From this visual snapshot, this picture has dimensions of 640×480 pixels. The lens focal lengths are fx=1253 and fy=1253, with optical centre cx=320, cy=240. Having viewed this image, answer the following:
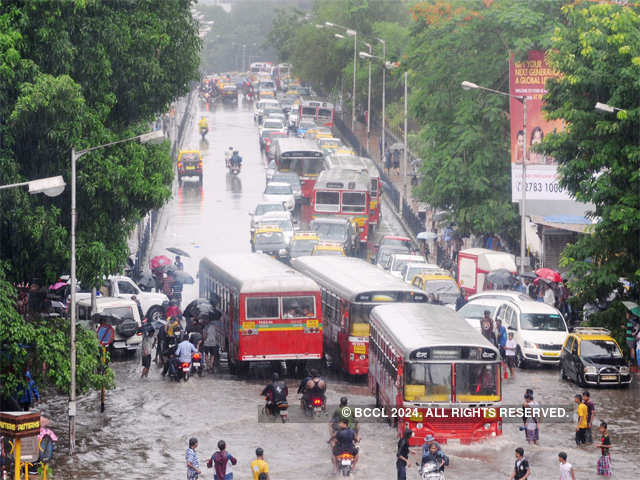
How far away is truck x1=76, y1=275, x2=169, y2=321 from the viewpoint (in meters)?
40.8

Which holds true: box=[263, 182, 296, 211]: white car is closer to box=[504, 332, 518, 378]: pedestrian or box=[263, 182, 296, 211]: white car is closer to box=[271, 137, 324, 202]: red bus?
box=[271, 137, 324, 202]: red bus

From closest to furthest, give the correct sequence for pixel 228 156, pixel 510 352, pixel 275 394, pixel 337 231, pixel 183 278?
pixel 275 394 → pixel 510 352 → pixel 183 278 → pixel 337 231 → pixel 228 156

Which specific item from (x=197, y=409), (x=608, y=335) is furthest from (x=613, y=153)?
(x=197, y=409)

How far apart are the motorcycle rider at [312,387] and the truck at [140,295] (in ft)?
42.7

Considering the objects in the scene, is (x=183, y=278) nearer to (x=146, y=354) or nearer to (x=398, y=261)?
(x=398, y=261)

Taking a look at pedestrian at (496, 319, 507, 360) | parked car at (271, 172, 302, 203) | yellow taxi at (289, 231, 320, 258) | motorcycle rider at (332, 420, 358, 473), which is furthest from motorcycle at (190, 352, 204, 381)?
parked car at (271, 172, 302, 203)

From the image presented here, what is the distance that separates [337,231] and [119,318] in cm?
1868

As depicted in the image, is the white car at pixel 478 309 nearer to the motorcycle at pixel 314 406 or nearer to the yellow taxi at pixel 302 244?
the motorcycle at pixel 314 406

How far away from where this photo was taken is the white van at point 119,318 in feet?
119

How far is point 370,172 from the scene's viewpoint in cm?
6519

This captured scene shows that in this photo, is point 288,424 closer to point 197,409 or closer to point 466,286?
point 197,409

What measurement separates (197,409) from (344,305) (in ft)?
16.9

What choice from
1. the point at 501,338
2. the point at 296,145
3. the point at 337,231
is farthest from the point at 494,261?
the point at 296,145

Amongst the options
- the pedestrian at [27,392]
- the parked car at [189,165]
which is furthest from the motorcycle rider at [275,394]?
the parked car at [189,165]
